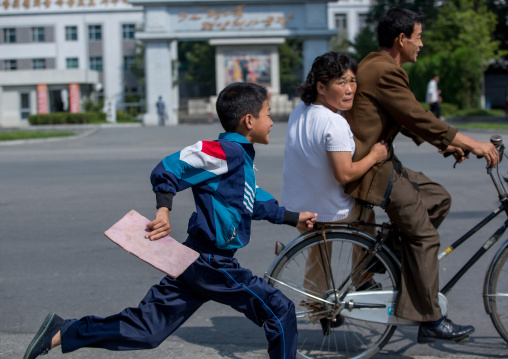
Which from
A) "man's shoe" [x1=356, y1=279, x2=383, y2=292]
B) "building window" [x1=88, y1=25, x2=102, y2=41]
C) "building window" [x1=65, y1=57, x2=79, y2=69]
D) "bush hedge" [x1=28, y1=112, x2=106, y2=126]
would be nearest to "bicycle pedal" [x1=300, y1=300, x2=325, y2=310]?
"man's shoe" [x1=356, y1=279, x2=383, y2=292]

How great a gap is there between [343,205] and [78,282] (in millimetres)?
2828

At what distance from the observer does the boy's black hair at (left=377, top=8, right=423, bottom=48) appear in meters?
3.47

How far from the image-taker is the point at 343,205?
349 centimetres

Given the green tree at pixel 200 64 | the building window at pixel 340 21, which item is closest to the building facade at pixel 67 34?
the green tree at pixel 200 64

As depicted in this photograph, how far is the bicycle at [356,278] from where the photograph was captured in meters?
3.46

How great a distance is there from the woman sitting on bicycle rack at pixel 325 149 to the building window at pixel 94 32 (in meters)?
65.8

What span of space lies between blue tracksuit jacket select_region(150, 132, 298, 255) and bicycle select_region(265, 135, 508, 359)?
19.3 inches

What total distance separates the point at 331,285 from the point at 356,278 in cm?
15

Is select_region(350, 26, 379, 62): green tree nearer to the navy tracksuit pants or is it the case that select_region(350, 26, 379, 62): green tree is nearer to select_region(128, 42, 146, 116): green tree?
select_region(128, 42, 146, 116): green tree

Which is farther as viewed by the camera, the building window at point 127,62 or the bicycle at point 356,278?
the building window at point 127,62

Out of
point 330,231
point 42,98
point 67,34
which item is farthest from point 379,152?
point 67,34

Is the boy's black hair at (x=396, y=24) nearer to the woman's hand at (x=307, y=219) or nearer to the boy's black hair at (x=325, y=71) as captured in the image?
the boy's black hair at (x=325, y=71)

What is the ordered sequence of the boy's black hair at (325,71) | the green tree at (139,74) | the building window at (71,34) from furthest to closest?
the building window at (71,34), the green tree at (139,74), the boy's black hair at (325,71)

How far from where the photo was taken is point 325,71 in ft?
11.2
